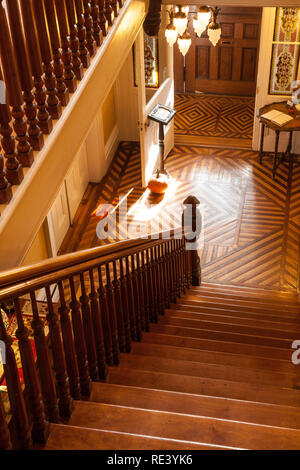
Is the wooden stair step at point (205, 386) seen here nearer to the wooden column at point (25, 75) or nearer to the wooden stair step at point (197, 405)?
the wooden stair step at point (197, 405)

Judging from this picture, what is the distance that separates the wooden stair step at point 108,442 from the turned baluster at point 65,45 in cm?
189

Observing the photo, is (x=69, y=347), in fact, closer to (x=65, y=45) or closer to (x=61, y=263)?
(x=61, y=263)

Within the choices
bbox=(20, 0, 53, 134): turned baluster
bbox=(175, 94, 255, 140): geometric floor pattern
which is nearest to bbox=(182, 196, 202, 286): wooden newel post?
bbox=(20, 0, 53, 134): turned baluster

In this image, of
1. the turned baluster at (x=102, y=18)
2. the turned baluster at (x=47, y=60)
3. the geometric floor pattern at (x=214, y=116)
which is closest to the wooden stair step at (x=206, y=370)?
the turned baluster at (x=47, y=60)

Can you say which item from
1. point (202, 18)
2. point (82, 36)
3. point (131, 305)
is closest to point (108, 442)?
point (131, 305)

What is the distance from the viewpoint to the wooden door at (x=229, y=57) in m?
9.42

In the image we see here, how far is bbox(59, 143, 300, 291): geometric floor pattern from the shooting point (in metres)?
6.30

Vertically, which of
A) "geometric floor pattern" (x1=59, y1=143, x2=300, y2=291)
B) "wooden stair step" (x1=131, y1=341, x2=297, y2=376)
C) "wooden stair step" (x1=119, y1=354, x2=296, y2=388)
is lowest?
"geometric floor pattern" (x1=59, y1=143, x2=300, y2=291)

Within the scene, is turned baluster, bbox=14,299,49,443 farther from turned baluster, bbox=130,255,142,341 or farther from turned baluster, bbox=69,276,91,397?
turned baluster, bbox=130,255,142,341

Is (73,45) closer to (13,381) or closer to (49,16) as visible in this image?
(49,16)

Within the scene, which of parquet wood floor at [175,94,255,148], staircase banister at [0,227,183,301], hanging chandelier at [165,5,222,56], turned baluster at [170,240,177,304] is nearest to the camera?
staircase banister at [0,227,183,301]

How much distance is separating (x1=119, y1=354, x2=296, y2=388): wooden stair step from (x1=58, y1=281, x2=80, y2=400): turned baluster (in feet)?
2.16

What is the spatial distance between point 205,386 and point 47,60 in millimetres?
1828

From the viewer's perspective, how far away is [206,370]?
3.18 m
